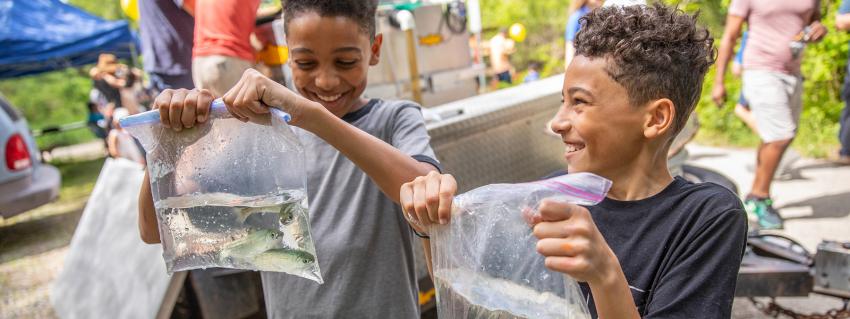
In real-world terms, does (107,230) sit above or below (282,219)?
below

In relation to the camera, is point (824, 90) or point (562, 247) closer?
point (562, 247)

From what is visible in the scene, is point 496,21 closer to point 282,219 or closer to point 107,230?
point 107,230

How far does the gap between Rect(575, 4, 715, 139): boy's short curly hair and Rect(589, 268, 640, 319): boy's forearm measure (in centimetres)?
45

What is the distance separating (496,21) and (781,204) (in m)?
12.7

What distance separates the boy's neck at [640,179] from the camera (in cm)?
139

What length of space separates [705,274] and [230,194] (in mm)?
1052

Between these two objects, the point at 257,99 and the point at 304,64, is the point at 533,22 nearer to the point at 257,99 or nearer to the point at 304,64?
the point at 304,64

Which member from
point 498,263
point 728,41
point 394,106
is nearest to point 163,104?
point 394,106

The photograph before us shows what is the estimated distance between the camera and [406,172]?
4.92ft

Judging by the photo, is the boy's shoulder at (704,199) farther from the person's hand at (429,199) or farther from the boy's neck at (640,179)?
the person's hand at (429,199)

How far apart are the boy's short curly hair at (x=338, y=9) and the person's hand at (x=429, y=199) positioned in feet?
2.22

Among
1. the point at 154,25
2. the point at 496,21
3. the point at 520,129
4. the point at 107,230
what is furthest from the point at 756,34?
the point at 496,21

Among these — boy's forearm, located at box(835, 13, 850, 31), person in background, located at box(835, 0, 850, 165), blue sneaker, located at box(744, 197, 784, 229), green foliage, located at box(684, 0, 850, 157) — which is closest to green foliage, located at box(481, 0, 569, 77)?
green foliage, located at box(684, 0, 850, 157)

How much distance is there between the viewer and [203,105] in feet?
4.45
